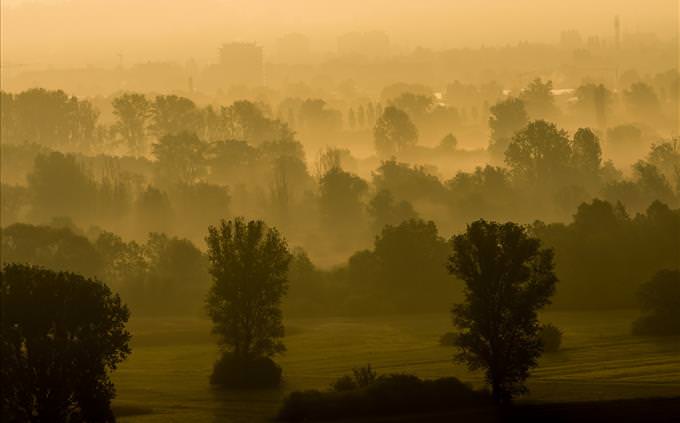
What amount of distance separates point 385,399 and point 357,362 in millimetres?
18920

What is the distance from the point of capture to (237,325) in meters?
102

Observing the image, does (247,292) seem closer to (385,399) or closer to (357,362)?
(357,362)

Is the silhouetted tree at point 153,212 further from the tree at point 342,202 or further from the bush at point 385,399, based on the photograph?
the bush at point 385,399

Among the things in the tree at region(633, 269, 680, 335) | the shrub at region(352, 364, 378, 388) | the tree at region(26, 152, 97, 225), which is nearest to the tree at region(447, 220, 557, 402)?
the shrub at region(352, 364, 378, 388)

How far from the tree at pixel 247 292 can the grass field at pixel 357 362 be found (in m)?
2.72

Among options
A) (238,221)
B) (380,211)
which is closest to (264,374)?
(238,221)

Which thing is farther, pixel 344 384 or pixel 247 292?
pixel 247 292

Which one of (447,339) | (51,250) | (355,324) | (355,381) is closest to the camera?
(355,381)

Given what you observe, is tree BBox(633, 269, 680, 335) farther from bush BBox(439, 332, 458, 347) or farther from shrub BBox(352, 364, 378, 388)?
shrub BBox(352, 364, 378, 388)

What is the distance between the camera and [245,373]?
9900 cm

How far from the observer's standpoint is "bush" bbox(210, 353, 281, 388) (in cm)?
9819

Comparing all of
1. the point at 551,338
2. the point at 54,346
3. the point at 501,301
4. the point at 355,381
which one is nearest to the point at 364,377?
the point at 355,381

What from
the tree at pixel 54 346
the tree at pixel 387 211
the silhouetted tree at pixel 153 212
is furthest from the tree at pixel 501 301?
the silhouetted tree at pixel 153 212

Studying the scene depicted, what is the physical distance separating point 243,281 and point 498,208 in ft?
287
